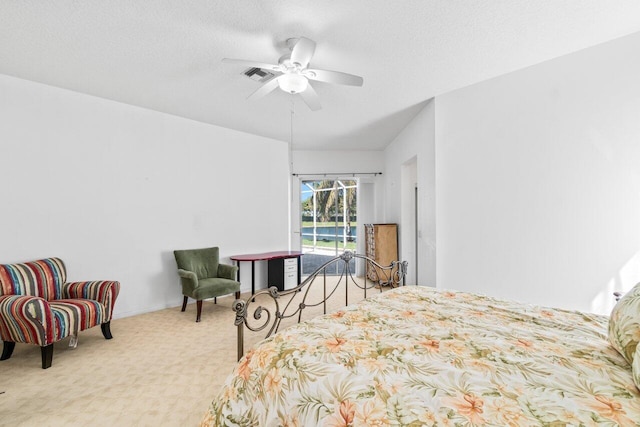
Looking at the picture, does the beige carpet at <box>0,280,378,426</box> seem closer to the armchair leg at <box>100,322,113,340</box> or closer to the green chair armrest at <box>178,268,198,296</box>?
the armchair leg at <box>100,322,113,340</box>

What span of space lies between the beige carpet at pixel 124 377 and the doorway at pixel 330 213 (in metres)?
3.42

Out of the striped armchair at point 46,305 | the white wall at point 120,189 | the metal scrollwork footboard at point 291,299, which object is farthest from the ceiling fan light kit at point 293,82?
the striped armchair at point 46,305

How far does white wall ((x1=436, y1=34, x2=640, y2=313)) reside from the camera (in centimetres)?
265

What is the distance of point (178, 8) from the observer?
2129mm

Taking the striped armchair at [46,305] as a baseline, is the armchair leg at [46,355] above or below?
below

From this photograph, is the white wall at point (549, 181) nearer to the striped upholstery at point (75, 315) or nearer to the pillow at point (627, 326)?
the pillow at point (627, 326)

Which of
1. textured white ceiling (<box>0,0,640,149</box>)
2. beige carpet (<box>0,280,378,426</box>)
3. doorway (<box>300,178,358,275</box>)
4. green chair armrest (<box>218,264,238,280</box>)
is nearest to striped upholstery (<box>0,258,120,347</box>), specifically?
beige carpet (<box>0,280,378,426</box>)

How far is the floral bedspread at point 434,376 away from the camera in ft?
2.92

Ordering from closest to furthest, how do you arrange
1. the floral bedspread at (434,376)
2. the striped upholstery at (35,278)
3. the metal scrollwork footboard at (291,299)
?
the floral bedspread at (434,376)
the metal scrollwork footboard at (291,299)
the striped upholstery at (35,278)

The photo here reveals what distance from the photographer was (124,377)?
238 cm

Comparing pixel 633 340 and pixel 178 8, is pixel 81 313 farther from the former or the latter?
pixel 633 340

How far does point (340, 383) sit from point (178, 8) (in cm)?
248

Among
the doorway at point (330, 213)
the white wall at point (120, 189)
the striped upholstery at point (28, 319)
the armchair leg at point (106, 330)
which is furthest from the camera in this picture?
the doorway at point (330, 213)

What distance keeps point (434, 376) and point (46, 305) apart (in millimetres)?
3010
